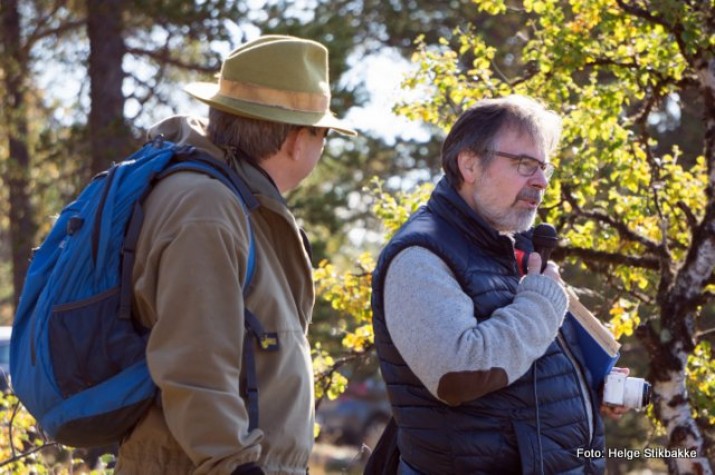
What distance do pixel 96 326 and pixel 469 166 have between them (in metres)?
1.20

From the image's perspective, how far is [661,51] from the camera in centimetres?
630

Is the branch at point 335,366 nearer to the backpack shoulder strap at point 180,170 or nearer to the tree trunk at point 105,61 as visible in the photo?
the backpack shoulder strap at point 180,170

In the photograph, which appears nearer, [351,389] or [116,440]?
[116,440]

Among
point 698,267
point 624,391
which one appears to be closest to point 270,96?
point 624,391

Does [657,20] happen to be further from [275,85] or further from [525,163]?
[275,85]

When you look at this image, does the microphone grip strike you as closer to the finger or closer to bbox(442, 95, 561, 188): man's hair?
the finger

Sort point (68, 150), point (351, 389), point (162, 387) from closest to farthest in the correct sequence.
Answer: point (162, 387) → point (68, 150) → point (351, 389)

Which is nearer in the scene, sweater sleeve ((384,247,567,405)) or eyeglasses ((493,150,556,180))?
→ sweater sleeve ((384,247,567,405))

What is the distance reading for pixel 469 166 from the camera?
3.22 meters

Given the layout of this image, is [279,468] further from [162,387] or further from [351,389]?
[351,389]

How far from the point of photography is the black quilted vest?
290cm

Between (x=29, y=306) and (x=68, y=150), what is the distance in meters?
12.5

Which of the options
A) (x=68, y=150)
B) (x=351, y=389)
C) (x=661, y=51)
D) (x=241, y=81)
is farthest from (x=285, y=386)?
(x=351, y=389)

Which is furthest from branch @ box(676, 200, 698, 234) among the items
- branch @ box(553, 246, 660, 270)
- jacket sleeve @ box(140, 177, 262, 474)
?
jacket sleeve @ box(140, 177, 262, 474)
